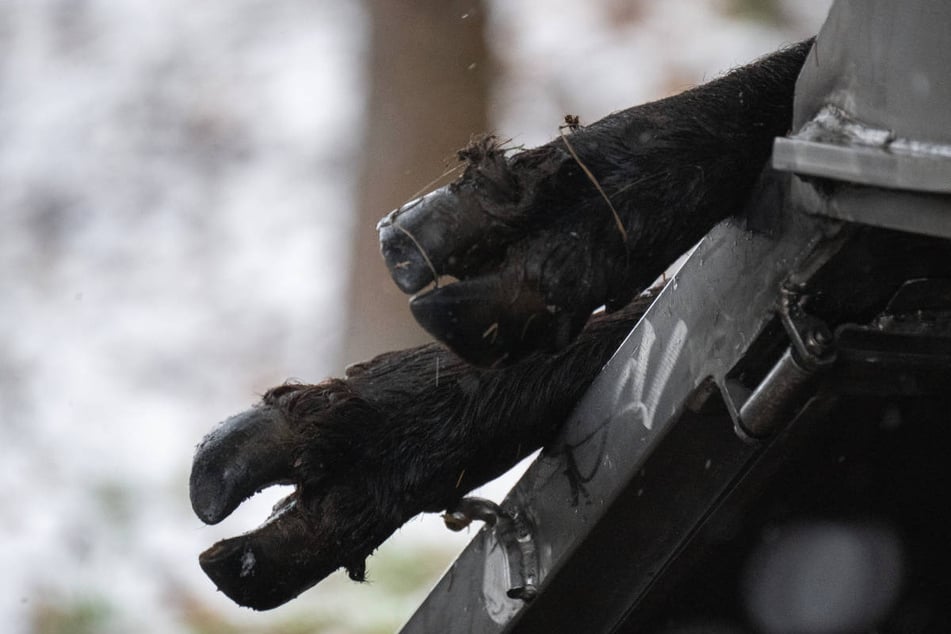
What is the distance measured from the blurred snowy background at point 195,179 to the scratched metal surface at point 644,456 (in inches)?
211

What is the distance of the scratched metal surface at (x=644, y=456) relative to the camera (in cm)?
138

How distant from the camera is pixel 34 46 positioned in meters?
7.79

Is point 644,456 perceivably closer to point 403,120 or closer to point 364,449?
point 364,449

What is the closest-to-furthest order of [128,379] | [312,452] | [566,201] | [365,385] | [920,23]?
[920,23]
[566,201]
[312,452]
[365,385]
[128,379]

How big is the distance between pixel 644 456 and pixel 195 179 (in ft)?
21.4

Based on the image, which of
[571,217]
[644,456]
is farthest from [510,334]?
[644,456]

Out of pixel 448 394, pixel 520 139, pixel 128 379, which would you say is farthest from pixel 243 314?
pixel 448 394

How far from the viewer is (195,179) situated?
7.66m

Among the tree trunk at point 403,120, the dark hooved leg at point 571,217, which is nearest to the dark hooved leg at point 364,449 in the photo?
the dark hooved leg at point 571,217

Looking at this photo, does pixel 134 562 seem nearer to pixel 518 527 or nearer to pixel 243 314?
pixel 243 314

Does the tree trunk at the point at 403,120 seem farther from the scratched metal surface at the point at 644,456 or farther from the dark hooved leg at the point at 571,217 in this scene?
the dark hooved leg at the point at 571,217

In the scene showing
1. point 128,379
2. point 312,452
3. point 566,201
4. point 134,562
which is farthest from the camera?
point 128,379

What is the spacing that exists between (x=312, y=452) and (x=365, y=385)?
172 millimetres

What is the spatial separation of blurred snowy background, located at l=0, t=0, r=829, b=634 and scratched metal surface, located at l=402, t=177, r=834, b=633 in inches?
211
